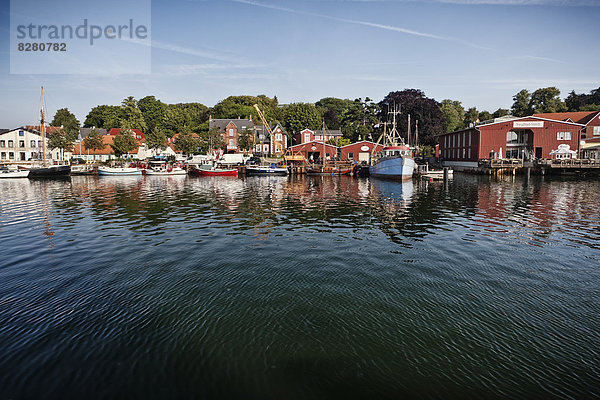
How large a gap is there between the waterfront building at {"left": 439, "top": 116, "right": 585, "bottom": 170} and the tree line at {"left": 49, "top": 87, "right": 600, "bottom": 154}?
19.5 m

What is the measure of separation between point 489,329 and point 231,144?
92366 millimetres

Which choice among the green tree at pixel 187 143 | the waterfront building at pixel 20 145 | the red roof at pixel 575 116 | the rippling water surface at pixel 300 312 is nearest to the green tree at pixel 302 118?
the green tree at pixel 187 143

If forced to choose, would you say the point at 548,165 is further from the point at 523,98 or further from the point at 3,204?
Result: the point at 3,204

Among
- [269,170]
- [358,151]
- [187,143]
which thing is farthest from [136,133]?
[358,151]

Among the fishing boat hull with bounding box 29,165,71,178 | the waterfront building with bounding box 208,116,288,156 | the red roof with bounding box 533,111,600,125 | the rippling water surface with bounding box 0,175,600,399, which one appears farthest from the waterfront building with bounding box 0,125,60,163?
the red roof with bounding box 533,111,600,125

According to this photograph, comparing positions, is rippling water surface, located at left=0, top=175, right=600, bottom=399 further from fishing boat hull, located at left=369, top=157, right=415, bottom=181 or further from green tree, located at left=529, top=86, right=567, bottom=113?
green tree, located at left=529, top=86, right=567, bottom=113

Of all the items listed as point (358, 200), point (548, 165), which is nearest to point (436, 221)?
point (358, 200)

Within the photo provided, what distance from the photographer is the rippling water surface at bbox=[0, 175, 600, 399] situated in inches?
231

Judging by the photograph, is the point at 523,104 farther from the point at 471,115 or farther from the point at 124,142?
the point at 124,142

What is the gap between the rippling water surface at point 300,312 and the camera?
231 inches

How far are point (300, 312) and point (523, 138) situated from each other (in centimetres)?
7094

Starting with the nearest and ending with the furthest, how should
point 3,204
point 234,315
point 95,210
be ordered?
point 234,315 < point 95,210 < point 3,204

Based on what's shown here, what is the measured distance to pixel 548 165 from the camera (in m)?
53.9

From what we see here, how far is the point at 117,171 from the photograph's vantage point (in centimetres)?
6319
